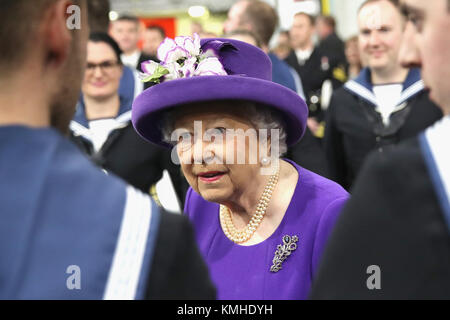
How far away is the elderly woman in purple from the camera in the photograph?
242cm

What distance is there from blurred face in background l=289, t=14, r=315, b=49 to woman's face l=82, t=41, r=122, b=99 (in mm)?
4929

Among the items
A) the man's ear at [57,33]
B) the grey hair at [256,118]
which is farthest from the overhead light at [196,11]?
the man's ear at [57,33]

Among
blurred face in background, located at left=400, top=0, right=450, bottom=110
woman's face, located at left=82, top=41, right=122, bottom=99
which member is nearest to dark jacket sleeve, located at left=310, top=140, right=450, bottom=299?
blurred face in background, located at left=400, top=0, right=450, bottom=110

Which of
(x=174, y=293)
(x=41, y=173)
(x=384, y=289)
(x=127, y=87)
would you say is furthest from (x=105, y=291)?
(x=127, y=87)

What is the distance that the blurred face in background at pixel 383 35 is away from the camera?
4473 millimetres

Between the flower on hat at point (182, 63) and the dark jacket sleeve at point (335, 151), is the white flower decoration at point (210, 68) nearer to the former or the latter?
the flower on hat at point (182, 63)

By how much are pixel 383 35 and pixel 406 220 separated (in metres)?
3.64

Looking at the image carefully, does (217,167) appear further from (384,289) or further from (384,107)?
(384,107)

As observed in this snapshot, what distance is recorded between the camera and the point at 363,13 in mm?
4695

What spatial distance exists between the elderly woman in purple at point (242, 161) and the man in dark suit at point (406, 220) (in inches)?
48.6

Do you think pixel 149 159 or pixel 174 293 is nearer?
pixel 174 293

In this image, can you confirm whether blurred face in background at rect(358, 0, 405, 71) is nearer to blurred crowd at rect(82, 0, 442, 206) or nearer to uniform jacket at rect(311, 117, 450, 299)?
blurred crowd at rect(82, 0, 442, 206)

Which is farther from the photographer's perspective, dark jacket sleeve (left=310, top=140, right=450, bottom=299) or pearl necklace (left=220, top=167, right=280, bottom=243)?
pearl necklace (left=220, top=167, right=280, bottom=243)

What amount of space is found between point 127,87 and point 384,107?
65.4 inches
